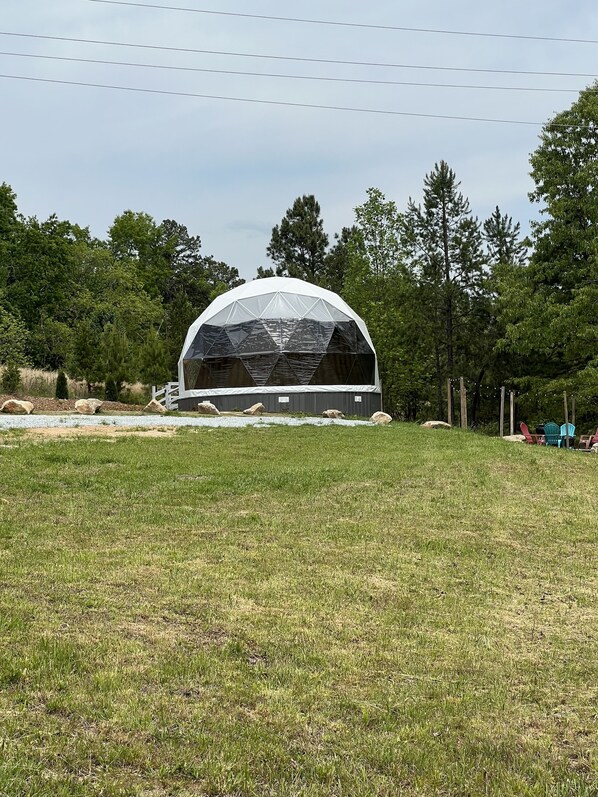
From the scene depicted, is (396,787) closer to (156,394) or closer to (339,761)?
(339,761)

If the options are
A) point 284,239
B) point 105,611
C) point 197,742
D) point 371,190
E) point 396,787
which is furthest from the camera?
point 284,239

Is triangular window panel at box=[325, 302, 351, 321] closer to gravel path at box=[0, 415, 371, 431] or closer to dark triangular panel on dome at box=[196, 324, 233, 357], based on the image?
dark triangular panel on dome at box=[196, 324, 233, 357]

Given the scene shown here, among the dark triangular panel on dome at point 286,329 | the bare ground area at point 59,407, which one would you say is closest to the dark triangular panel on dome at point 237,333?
the dark triangular panel on dome at point 286,329

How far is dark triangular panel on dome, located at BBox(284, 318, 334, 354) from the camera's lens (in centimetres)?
2638

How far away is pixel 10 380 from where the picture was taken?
26.1 metres

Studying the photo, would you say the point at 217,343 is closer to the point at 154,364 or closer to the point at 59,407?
the point at 154,364

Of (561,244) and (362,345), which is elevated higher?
(561,244)

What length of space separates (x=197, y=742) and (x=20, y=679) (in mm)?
922

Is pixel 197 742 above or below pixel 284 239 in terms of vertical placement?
below

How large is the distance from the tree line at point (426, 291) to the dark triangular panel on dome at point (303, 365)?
6.37 metres

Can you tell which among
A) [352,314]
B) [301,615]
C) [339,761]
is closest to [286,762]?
[339,761]

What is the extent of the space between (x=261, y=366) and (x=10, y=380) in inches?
368

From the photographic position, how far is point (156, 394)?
28641mm

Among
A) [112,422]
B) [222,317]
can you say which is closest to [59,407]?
[112,422]
